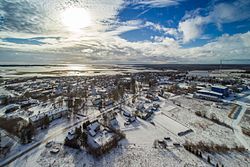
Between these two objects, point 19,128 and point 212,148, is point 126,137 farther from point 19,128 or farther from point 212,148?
point 19,128

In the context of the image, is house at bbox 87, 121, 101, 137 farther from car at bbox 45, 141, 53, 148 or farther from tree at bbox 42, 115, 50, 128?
tree at bbox 42, 115, 50, 128

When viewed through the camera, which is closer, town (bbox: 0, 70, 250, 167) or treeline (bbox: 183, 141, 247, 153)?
town (bbox: 0, 70, 250, 167)

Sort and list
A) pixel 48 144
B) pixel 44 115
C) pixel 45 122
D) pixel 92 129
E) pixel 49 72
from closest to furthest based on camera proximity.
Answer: pixel 48 144 < pixel 92 129 < pixel 45 122 < pixel 44 115 < pixel 49 72

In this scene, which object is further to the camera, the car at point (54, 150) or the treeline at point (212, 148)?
the treeline at point (212, 148)

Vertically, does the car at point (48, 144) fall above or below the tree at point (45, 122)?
below

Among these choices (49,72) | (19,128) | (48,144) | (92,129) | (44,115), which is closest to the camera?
(48,144)

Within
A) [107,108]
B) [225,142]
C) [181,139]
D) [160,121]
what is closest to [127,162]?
[181,139]

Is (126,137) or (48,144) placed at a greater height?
(48,144)

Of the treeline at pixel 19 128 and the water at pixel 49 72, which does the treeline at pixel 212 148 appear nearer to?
the treeline at pixel 19 128

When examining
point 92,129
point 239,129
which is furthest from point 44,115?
point 239,129

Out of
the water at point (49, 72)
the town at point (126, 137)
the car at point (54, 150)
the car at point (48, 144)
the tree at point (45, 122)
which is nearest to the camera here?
the town at point (126, 137)

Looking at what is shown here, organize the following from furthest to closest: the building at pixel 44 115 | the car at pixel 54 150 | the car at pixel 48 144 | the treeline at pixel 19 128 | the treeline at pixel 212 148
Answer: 1. the building at pixel 44 115
2. the treeline at pixel 19 128
3. the car at pixel 48 144
4. the treeline at pixel 212 148
5. the car at pixel 54 150

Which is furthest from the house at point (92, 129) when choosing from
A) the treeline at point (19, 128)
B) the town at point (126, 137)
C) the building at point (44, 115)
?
the building at point (44, 115)

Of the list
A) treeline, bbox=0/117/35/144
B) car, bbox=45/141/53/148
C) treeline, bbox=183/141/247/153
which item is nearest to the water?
treeline, bbox=0/117/35/144
